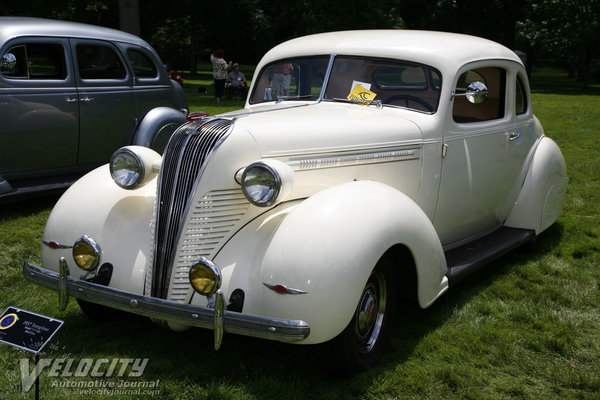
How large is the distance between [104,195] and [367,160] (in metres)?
1.60

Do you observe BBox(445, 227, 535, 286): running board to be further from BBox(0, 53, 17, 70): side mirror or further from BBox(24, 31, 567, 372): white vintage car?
BBox(0, 53, 17, 70): side mirror

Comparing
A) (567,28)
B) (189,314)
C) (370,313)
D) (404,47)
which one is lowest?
(370,313)

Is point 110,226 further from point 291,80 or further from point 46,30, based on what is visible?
point 46,30

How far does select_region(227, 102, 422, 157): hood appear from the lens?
3.34 m

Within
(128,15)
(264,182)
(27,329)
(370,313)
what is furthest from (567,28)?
(27,329)

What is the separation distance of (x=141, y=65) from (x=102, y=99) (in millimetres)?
965

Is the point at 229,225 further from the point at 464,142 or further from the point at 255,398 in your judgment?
the point at 464,142

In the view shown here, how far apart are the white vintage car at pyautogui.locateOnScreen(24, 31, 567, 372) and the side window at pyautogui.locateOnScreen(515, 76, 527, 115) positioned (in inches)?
14.5

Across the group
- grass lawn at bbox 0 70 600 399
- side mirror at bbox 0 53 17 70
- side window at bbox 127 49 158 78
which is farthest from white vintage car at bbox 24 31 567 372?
side window at bbox 127 49 158 78

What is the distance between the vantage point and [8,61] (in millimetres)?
6211

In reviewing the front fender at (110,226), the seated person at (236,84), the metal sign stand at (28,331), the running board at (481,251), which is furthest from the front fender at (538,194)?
the seated person at (236,84)

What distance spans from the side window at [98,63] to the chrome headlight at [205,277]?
4758mm

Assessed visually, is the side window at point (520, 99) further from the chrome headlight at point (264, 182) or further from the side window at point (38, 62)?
the side window at point (38, 62)

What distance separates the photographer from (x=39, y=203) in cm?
676
